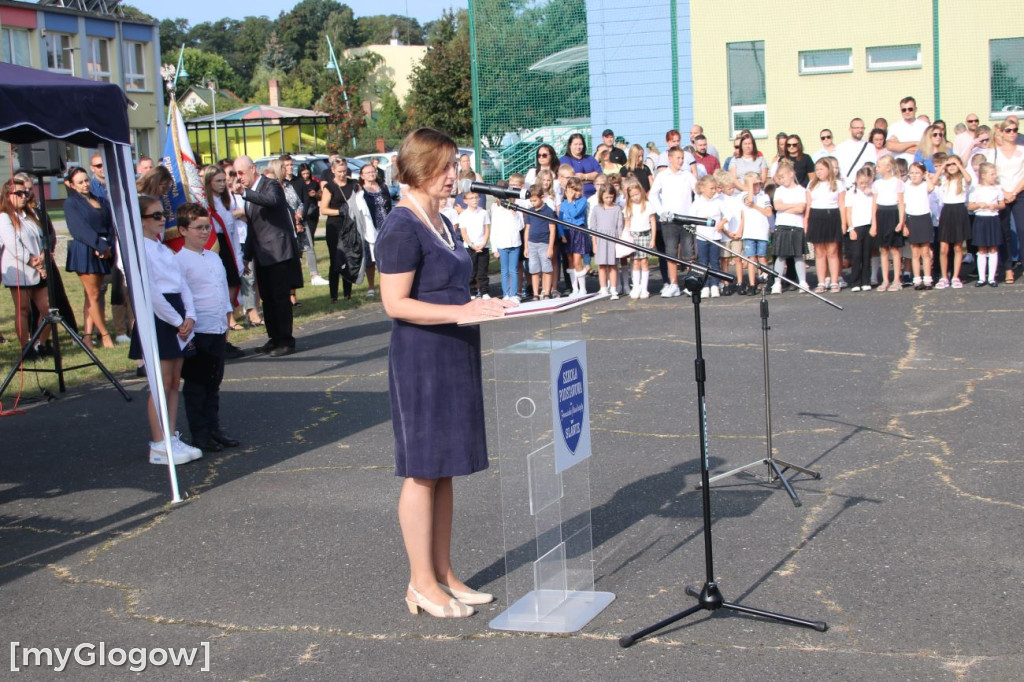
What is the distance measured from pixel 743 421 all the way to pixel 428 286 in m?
4.24

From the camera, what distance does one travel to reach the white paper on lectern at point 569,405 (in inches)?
191

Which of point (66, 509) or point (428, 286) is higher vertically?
point (428, 286)

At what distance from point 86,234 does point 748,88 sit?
1490 centimetres

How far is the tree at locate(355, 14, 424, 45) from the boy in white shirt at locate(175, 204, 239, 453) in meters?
129

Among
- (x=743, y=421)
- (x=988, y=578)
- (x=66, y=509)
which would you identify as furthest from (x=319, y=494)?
(x=988, y=578)

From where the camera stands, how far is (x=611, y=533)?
6059mm

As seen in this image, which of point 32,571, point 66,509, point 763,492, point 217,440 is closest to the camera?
point 32,571

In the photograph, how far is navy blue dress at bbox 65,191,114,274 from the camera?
12742 millimetres

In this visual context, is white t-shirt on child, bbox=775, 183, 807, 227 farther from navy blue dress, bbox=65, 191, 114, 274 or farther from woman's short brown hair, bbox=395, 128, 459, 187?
woman's short brown hair, bbox=395, 128, 459, 187

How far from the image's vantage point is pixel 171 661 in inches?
185

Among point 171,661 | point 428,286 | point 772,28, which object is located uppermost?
point 772,28

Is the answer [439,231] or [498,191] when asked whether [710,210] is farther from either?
[439,231]

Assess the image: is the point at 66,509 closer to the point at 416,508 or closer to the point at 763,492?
the point at 416,508

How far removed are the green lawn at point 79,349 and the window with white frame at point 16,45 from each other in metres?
30.5
